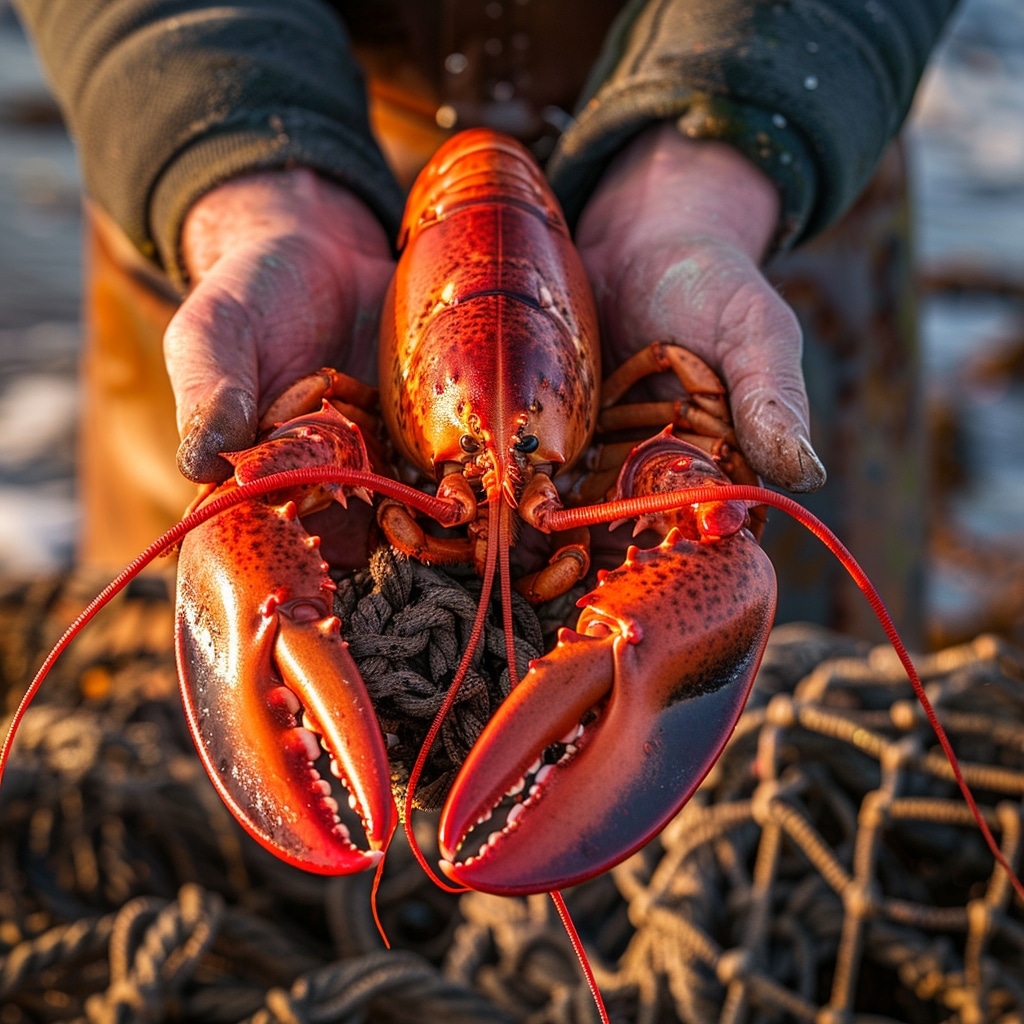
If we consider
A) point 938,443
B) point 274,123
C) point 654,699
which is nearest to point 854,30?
point 274,123

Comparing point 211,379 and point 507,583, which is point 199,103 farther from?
point 507,583

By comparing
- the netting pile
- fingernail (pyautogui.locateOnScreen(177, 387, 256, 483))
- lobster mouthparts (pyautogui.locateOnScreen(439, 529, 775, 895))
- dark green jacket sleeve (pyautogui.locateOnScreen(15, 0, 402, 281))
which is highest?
dark green jacket sleeve (pyautogui.locateOnScreen(15, 0, 402, 281))

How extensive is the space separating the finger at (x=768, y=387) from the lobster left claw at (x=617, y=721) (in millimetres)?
175

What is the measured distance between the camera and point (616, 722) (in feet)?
4.21

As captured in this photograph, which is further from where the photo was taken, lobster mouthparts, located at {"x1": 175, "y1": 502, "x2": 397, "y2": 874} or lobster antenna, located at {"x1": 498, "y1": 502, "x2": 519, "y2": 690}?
lobster antenna, located at {"x1": 498, "y1": 502, "x2": 519, "y2": 690}

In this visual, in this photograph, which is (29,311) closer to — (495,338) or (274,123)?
(274,123)

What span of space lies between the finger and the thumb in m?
0.75

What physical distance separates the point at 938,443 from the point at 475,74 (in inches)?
175

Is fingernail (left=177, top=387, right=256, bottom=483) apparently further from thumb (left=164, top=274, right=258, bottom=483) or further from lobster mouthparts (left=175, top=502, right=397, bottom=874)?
lobster mouthparts (left=175, top=502, right=397, bottom=874)

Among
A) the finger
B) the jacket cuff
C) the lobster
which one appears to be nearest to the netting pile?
the lobster

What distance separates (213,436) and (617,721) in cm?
69

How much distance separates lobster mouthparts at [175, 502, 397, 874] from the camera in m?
1.20

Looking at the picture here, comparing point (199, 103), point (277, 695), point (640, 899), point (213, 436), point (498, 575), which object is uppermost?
point (199, 103)

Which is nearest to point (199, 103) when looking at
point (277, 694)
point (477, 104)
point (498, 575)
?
point (477, 104)
